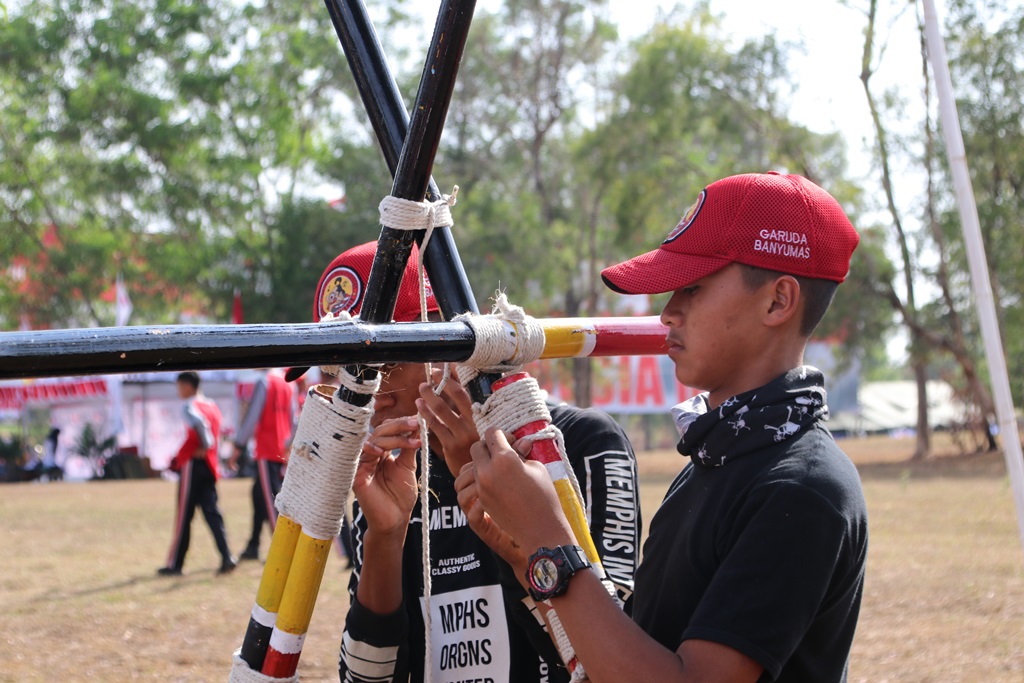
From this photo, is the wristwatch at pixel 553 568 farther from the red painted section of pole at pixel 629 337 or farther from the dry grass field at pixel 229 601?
the dry grass field at pixel 229 601

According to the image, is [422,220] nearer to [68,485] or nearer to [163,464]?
[68,485]

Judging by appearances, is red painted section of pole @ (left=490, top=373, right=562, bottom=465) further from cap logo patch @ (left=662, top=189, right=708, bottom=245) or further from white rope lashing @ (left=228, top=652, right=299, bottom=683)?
white rope lashing @ (left=228, top=652, right=299, bottom=683)

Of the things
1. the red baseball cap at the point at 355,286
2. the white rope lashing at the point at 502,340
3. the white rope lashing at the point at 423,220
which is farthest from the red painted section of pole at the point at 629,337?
the red baseball cap at the point at 355,286

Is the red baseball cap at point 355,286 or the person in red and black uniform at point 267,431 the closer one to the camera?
the red baseball cap at point 355,286

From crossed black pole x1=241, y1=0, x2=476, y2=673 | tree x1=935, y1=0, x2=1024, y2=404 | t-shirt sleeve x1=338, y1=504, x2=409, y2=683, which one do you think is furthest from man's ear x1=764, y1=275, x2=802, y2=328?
tree x1=935, y1=0, x2=1024, y2=404

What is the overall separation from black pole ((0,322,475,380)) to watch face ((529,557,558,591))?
377 millimetres

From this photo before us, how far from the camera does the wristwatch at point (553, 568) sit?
1701mm

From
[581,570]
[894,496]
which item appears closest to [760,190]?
[581,570]

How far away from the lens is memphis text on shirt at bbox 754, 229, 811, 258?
1860 mm

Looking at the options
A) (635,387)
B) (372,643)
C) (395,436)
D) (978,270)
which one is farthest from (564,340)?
(635,387)

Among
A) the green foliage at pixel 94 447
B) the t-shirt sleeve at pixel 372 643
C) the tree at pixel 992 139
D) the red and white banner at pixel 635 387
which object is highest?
the tree at pixel 992 139

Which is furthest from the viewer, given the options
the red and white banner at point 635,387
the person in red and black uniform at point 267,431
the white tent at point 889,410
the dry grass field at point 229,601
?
the white tent at point 889,410

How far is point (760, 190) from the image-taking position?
1.89m

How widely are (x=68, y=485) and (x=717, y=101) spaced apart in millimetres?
17691
